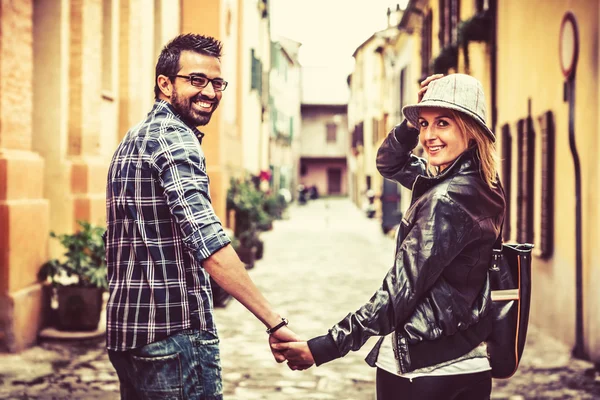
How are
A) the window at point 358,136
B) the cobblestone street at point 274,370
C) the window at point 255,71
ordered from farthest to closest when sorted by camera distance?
the window at point 358,136 → the window at point 255,71 → the cobblestone street at point 274,370

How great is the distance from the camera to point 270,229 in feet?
81.7

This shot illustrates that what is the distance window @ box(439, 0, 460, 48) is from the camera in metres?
14.4

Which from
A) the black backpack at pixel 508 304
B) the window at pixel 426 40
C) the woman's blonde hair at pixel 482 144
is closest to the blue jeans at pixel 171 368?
the black backpack at pixel 508 304

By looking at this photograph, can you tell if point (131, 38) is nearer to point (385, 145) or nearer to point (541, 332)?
point (541, 332)

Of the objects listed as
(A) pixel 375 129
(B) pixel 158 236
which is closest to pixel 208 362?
(B) pixel 158 236

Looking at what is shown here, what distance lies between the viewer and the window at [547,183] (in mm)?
8062

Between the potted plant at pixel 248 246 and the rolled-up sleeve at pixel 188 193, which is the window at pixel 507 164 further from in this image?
the rolled-up sleeve at pixel 188 193

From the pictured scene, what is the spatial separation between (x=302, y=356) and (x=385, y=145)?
3.02 feet

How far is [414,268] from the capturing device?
2.46 m

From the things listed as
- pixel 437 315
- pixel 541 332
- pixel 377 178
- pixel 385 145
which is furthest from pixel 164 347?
pixel 377 178

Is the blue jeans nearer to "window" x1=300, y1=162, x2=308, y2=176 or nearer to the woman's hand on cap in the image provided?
the woman's hand on cap

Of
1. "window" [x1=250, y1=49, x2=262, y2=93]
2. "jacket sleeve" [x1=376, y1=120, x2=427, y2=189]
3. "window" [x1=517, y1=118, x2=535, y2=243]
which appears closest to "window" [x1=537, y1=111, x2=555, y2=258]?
"window" [x1=517, y1=118, x2=535, y2=243]

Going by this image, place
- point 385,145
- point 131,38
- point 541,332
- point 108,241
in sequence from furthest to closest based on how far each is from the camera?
point 131,38 → point 541,332 → point 385,145 → point 108,241

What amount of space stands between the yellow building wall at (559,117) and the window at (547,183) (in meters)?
0.09
